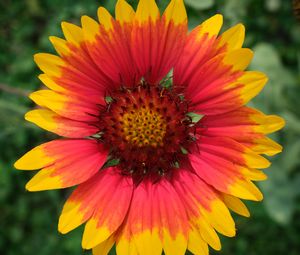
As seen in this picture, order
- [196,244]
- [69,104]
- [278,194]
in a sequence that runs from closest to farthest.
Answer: [196,244], [69,104], [278,194]

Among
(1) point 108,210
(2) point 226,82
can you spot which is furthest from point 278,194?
(1) point 108,210

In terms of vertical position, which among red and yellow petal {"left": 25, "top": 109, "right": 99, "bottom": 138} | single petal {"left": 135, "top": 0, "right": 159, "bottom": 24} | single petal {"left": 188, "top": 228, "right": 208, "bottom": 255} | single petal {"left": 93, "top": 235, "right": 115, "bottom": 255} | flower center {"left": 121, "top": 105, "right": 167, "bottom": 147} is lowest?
single petal {"left": 188, "top": 228, "right": 208, "bottom": 255}

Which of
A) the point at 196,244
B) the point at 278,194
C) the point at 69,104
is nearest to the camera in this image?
the point at 196,244

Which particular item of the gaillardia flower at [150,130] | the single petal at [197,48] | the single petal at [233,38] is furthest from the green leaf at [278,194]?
the single petal at [233,38]

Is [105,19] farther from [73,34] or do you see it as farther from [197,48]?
[197,48]

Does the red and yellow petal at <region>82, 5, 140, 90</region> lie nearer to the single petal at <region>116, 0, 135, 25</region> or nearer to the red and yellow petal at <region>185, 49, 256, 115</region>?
the single petal at <region>116, 0, 135, 25</region>

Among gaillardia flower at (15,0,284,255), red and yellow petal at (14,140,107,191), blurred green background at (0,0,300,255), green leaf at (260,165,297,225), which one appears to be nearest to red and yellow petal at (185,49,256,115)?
Result: gaillardia flower at (15,0,284,255)
